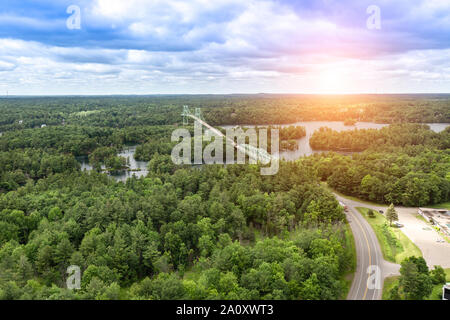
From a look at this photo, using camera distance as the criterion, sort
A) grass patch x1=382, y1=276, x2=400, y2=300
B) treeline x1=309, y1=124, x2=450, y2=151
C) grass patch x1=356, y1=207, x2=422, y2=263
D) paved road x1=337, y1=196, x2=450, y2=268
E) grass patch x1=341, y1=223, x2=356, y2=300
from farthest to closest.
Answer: treeline x1=309, y1=124, x2=450, y2=151 < grass patch x1=356, y1=207, x2=422, y2=263 < paved road x1=337, y1=196, x2=450, y2=268 < grass patch x1=341, y1=223, x2=356, y2=300 < grass patch x1=382, y1=276, x2=400, y2=300

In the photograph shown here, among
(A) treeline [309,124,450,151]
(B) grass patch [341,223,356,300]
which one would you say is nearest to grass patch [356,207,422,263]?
(B) grass patch [341,223,356,300]

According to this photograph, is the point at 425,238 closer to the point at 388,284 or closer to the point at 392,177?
the point at 388,284

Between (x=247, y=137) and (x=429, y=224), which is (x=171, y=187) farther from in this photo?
(x=247, y=137)

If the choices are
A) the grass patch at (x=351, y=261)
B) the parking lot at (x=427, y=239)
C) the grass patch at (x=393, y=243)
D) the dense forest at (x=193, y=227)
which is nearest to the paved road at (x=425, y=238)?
the parking lot at (x=427, y=239)

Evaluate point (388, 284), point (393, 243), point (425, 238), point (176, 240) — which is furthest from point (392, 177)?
point (176, 240)

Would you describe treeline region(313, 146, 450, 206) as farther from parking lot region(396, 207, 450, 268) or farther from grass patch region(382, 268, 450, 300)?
grass patch region(382, 268, 450, 300)

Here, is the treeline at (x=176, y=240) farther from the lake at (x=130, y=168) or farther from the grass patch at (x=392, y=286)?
the lake at (x=130, y=168)
